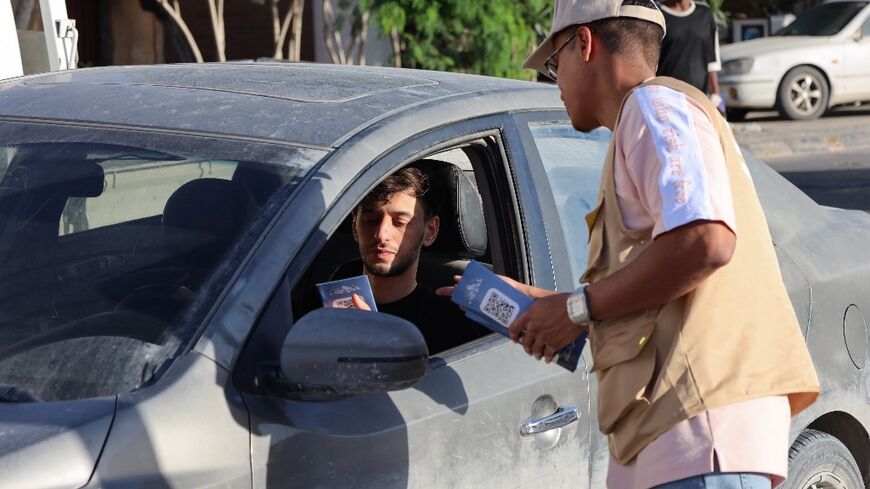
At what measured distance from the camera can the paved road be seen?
11.5m

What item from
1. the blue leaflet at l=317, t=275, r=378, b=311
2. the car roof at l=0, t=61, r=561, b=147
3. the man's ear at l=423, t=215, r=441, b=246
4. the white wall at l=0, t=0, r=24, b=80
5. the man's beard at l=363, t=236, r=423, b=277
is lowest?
the white wall at l=0, t=0, r=24, b=80

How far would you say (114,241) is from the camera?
2781 millimetres

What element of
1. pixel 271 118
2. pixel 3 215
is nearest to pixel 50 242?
pixel 3 215

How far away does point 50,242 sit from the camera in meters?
2.83

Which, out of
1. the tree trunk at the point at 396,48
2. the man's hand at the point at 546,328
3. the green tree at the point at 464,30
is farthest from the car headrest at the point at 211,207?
the tree trunk at the point at 396,48

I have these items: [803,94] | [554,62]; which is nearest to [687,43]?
[554,62]

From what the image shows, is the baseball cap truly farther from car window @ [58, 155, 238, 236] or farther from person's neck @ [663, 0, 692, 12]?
person's neck @ [663, 0, 692, 12]

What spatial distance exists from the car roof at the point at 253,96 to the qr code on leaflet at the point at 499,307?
1.62ft

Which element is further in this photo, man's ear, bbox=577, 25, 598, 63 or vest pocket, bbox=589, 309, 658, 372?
man's ear, bbox=577, 25, 598, 63

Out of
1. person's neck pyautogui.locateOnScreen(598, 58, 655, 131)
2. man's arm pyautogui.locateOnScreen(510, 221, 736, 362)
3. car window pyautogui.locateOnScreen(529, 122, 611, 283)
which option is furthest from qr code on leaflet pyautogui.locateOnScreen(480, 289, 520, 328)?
car window pyautogui.locateOnScreen(529, 122, 611, 283)

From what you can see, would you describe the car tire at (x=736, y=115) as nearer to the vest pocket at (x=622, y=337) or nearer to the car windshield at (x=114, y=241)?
the car windshield at (x=114, y=241)

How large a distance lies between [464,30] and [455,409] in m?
9.71

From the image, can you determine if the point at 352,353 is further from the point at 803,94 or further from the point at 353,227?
the point at 803,94

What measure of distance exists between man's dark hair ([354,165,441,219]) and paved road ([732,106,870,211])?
752cm
